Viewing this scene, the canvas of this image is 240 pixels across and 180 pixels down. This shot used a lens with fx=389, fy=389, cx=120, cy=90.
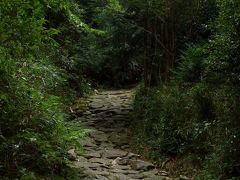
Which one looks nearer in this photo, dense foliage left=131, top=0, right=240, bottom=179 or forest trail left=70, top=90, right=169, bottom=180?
dense foliage left=131, top=0, right=240, bottom=179

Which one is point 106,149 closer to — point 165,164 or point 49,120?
point 165,164

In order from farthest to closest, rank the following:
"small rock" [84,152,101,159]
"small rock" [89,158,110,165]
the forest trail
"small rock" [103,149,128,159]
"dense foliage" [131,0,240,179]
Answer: "small rock" [103,149,128,159], "small rock" [84,152,101,159], "small rock" [89,158,110,165], the forest trail, "dense foliage" [131,0,240,179]

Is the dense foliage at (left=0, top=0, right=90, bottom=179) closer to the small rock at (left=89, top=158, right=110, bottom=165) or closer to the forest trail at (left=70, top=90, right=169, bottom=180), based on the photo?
the forest trail at (left=70, top=90, right=169, bottom=180)

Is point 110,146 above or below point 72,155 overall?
below

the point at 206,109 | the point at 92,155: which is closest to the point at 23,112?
the point at 92,155

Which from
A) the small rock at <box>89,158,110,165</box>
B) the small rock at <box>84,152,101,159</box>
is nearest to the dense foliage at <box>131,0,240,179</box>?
the small rock at <box>89,158,110,165</box>

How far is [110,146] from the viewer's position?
10.1 m

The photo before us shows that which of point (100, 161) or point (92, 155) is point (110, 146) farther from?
point (100, 161)

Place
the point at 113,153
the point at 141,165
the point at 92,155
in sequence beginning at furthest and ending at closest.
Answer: the point at 113,153 → the point at 92,155 → the point at 141,165

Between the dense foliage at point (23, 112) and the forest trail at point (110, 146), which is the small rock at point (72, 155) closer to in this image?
the forest trail at point (110, 146)

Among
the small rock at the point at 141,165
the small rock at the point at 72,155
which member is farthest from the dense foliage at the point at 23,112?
the small rock at the point at 141,165

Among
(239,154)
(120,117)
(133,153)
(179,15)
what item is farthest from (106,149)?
(179,15)

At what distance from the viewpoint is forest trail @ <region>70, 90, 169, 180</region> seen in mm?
7811

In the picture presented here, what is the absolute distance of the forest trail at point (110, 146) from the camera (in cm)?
781
